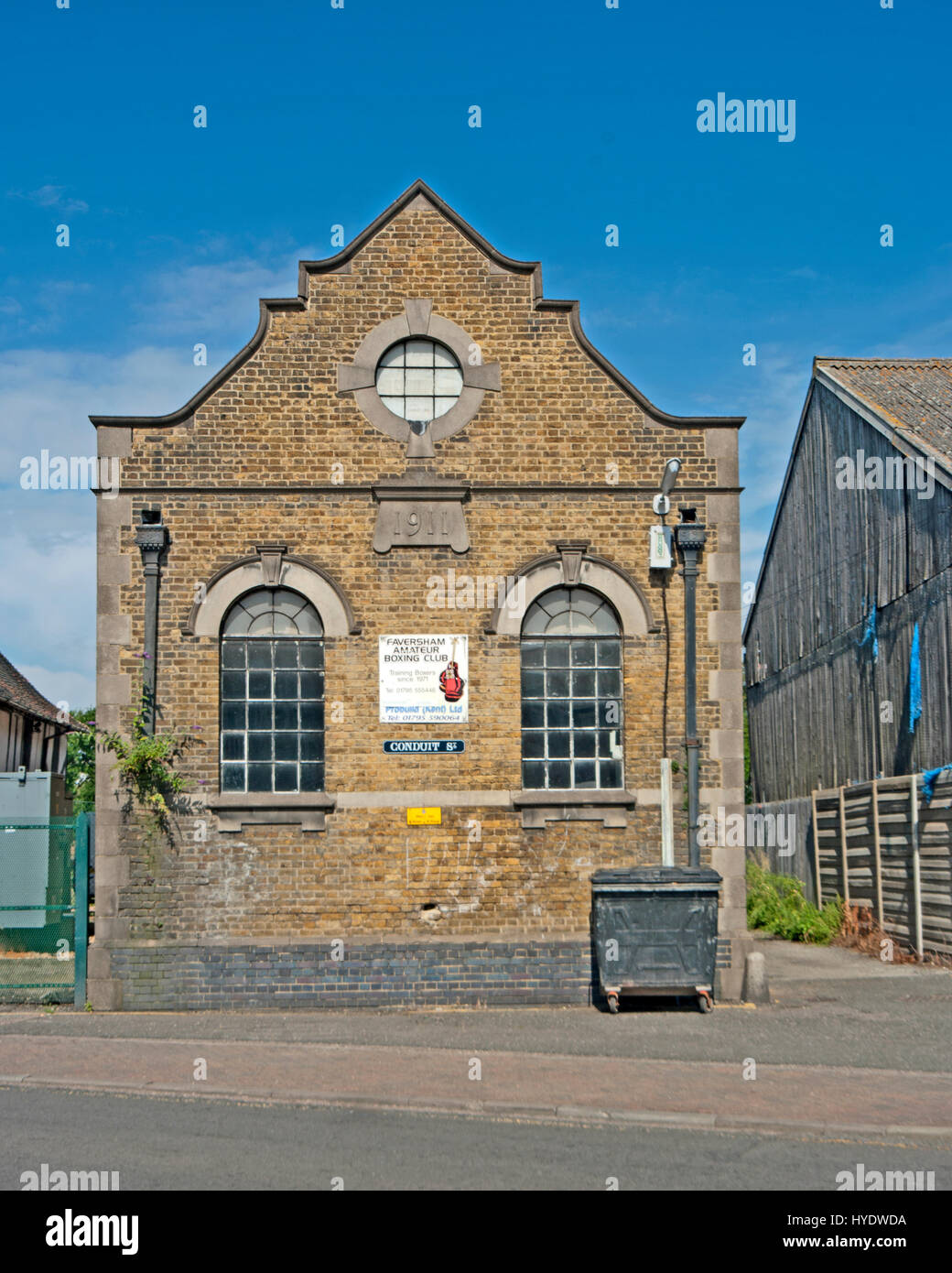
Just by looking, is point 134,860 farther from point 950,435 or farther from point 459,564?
point 950,435

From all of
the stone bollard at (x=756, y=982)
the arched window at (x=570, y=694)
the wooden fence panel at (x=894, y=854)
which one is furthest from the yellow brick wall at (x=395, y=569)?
the wooden fence panel at (x=894, y=854)

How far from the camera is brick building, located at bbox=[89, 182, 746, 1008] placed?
13.9 m

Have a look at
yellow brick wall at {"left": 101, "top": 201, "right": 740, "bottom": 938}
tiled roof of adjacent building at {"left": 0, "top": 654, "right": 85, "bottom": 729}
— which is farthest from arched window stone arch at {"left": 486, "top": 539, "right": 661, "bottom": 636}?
tiled roof of adjacent building at {"left": 0, "top": 654, "right": 85, "bottom": 729}

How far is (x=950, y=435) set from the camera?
65.8 ft

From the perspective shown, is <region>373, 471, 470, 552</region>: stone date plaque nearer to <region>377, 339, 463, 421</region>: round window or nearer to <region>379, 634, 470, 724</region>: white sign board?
<region>377, 339, 463, 421</region>: round window

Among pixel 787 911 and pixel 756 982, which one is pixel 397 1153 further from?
pixel 787 911

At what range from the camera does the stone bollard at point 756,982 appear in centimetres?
1378

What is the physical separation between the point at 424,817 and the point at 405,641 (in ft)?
6.24

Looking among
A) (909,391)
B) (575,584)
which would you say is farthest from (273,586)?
(909,391)

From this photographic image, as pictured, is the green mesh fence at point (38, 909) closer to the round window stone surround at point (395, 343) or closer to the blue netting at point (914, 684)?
the round window stone surround at point (395, 343)

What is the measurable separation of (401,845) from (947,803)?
697 centimetres

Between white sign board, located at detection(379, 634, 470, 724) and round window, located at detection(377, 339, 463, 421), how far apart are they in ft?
8.51
